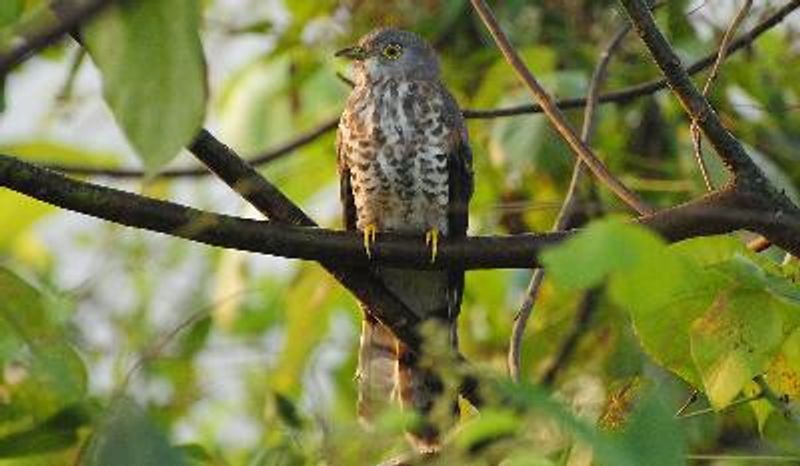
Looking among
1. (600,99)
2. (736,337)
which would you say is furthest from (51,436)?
(600,99)

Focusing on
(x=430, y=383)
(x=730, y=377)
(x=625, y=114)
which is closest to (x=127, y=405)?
(x=730, y=377)

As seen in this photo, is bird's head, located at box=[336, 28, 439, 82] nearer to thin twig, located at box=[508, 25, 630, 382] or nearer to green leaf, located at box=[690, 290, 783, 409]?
thin twig, located at box=[508, 25, 630, 382]

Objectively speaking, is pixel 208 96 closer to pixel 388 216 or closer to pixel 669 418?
pixel 669 418

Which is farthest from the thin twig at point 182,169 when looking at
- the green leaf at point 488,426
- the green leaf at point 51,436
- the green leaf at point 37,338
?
the green leaf at point 488,426

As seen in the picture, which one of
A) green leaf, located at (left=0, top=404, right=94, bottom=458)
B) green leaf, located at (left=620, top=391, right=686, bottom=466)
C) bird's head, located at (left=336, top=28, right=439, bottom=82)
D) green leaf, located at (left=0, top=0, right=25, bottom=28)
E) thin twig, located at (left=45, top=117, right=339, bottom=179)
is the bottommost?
green leaf, located at (left=620, top=391, right=686, bottom=466)

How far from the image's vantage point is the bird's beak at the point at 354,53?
14.3 ft

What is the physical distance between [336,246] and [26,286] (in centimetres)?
37

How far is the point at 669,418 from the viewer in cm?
158

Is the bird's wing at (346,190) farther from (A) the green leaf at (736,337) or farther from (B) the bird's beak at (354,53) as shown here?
(A) the green leaf at (736,337)

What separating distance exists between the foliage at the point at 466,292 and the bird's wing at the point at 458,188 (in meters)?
0.08

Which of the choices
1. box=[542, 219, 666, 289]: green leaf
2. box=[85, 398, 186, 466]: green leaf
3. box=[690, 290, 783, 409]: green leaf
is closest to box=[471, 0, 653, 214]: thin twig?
box=[690, 290, 783, 409]: green leaf

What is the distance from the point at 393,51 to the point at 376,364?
41.9 inches

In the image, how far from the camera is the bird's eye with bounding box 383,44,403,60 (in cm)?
432

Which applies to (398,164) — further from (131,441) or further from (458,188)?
(131,441)
